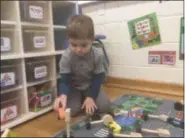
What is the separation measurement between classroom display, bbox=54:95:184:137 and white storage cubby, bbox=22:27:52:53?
0.46m

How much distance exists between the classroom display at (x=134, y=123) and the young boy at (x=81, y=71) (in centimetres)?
6

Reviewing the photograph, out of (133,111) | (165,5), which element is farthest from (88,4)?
(133,111)

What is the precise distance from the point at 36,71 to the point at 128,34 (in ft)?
2.03

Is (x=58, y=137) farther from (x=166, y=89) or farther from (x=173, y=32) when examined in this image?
(x=173, y=32)

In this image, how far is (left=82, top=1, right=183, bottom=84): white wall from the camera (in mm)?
1170

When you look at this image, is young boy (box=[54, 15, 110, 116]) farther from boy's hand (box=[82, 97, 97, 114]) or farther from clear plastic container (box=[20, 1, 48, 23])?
clear plastic container (box=[20, 1, 48, 23])

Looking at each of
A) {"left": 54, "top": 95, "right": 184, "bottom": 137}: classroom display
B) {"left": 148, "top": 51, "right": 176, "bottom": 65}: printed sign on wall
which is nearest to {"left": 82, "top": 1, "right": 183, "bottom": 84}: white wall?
{"left": 148, "top": 51, "right": 176, "bottom": 65}: printed sign on wall

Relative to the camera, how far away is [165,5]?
1169mm

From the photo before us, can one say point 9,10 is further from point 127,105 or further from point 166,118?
point 166,118

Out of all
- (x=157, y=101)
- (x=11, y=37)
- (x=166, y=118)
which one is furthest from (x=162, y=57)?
(x=11, y=37)

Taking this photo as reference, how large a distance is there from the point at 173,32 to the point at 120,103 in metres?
0.50

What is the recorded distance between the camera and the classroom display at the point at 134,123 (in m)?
0.75

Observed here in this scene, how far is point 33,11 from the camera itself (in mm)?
1023

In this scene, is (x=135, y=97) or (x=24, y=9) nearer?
(x=24, y=9)
